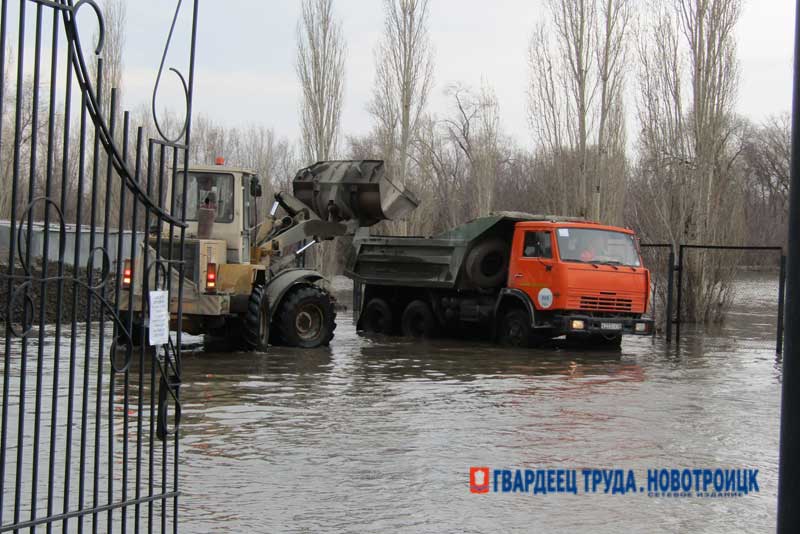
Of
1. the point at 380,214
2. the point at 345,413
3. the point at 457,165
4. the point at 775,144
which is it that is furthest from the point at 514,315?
the point at 775,144

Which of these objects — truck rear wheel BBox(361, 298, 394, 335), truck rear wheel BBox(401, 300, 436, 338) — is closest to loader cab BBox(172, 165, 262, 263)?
truck rear wheel BBox(401, 300, 436, 338)

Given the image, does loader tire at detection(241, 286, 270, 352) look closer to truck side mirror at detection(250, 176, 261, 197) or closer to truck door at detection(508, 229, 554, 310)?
truck side mirror at detection(250, 176, 261, 197)

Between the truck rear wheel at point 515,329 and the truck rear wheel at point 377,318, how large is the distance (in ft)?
9.74

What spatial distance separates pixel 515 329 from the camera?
18.8 meters

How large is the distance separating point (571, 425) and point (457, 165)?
51.7m

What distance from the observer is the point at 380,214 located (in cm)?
1934

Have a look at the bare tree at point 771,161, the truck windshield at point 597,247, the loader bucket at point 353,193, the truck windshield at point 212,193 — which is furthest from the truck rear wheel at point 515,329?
the bare tree at point 771,161

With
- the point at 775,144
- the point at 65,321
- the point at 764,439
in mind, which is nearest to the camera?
the point at 764,439

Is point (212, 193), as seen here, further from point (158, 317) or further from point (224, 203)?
point (158, 317)

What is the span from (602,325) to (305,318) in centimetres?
500

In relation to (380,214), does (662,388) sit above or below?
below

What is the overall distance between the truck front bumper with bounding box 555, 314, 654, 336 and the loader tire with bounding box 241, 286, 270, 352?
4.83m

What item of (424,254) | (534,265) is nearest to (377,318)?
(424,254)

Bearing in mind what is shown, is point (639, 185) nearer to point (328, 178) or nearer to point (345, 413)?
point (328, 178)
